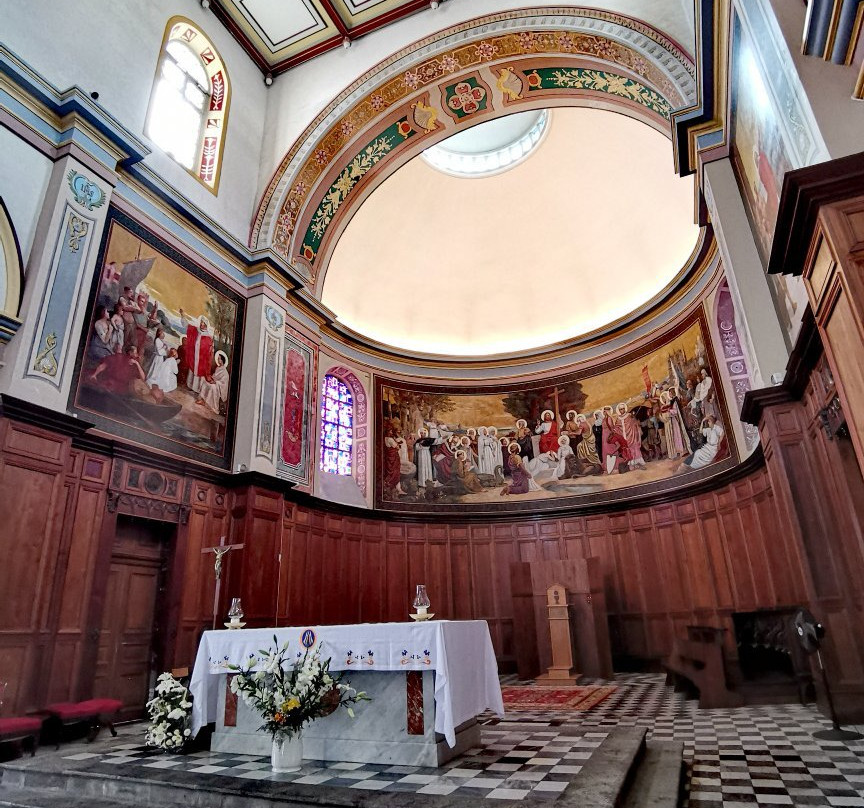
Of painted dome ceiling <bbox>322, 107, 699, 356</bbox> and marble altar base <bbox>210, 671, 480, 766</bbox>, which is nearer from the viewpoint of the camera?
marble altar base <bbox>210, 671, 480, 766</bbox>

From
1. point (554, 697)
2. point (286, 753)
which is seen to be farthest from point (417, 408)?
point (286, 753)

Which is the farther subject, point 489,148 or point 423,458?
point 489,148

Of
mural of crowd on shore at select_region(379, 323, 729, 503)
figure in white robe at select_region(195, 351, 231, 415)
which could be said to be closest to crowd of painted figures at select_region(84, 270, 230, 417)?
figure in white robe at select_region(195, 351, 231, 415)

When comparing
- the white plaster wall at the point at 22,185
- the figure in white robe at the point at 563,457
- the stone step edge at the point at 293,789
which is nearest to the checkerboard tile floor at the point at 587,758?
the stone step edge at the point at 293,789

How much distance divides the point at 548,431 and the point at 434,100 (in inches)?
347

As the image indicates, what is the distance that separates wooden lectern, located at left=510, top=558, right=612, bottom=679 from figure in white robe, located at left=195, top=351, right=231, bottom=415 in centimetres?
738

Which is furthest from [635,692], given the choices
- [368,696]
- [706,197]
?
[706,197]

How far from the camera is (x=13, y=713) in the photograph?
6891 millimetres

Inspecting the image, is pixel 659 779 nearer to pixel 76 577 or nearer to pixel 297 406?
pixel 76 577

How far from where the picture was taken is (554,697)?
9922mm

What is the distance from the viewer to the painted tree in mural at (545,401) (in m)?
16.6

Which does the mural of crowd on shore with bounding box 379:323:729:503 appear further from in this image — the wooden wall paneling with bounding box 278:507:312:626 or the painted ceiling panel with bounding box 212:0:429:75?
the painted ceiling panel with bounding box 212:0:429:75

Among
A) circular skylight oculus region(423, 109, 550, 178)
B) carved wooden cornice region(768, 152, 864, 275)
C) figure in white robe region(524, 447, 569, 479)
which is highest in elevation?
circular skylight oculus region(423, 109, 550, 178)

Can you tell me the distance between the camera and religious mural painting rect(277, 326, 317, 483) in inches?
491
